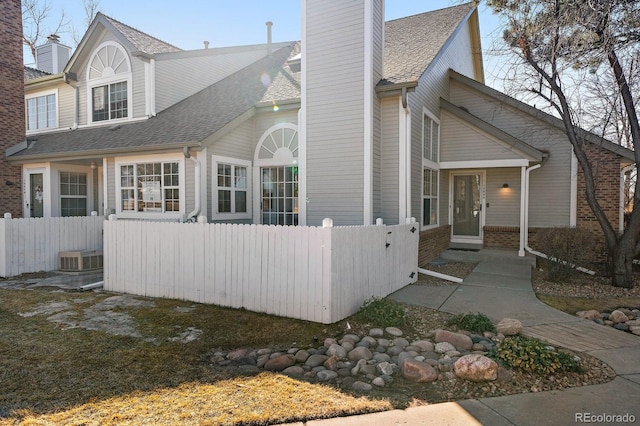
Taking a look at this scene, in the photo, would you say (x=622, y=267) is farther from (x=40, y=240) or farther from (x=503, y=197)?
(x=40, y=240)

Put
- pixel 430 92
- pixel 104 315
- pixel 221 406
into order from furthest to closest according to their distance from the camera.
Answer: pixel 430 92 → pixel 104 315 → pixel 221 406

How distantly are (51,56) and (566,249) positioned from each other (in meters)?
21.5

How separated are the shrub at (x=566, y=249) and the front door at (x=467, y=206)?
3923 mm

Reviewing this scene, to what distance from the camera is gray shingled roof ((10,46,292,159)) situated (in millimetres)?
10633

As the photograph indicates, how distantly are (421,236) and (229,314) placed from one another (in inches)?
211

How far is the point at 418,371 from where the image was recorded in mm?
3912

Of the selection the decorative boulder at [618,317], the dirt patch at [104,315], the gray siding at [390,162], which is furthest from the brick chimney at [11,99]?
the decorative boulder at [618,317]

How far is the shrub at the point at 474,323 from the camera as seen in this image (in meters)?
5.23

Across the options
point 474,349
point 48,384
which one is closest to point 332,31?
point 474,349

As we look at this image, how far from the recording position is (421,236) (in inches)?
375

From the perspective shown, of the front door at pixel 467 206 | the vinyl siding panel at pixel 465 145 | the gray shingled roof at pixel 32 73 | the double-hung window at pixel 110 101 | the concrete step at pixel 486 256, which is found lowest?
the concrete step at pixel 486 256

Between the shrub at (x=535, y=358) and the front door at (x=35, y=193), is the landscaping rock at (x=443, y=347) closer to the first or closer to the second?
the shrub at (x=535, y=358)

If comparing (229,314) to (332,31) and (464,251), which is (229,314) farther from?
(464,251)

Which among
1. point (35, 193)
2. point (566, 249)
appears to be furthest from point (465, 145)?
point (35, 193)
